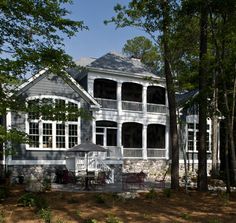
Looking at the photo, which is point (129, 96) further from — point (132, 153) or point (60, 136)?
point (60, 136)

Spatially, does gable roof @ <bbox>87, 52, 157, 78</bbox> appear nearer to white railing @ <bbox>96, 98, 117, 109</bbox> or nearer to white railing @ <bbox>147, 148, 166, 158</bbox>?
white railing @ <bbox>96, 98, 117, 109</bbox>

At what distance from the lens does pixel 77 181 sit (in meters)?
20.5

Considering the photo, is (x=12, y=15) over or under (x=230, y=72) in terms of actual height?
over

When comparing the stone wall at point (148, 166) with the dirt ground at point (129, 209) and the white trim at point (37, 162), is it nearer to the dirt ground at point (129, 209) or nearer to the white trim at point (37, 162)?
the white trim at point (37, 162)

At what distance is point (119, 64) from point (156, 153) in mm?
7442

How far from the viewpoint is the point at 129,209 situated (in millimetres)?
11758

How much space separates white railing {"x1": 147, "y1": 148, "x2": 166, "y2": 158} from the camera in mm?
30078

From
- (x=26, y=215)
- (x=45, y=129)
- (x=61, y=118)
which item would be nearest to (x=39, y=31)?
(x=61, y=118)

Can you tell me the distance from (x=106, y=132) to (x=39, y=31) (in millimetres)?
17163

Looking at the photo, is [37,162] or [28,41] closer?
[28,41]

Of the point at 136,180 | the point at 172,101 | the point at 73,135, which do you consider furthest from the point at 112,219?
the point at 73,135

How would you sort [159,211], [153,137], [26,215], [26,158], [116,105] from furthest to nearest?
[153,137] → [116,105] → [26,158] → [159,211] → [26,215]

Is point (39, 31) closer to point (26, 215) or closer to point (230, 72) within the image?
point (26, 215)

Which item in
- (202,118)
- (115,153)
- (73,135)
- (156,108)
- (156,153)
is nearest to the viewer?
(202,118)
